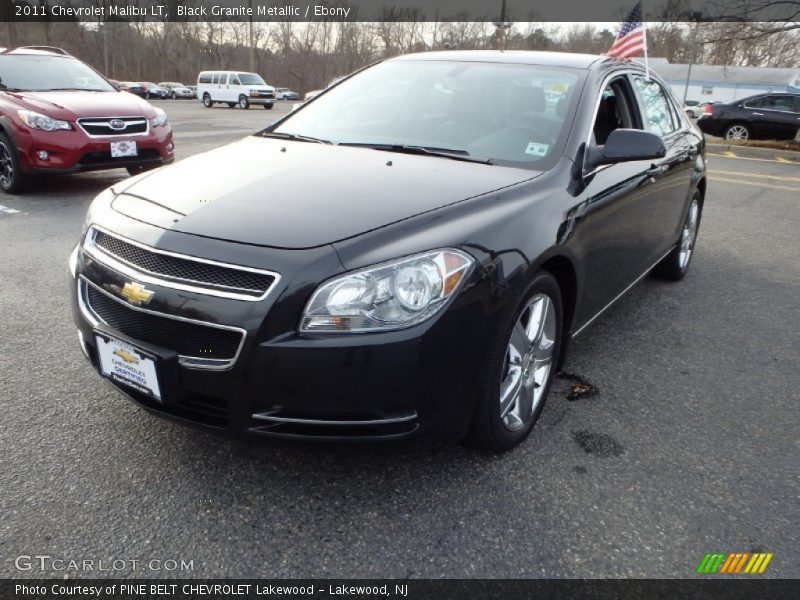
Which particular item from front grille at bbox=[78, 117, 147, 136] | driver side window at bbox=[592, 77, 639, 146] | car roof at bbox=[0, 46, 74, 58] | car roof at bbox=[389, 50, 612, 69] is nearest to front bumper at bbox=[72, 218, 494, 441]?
driver side window at bbox=[592, 77, 639, 146]

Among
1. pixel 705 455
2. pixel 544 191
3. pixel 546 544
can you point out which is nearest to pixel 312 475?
pixel 546 544

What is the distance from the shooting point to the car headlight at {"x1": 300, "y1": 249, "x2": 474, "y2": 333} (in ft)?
6.10

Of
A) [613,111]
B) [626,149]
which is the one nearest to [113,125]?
[613,111]

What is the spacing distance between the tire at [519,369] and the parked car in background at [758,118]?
53.6 ft

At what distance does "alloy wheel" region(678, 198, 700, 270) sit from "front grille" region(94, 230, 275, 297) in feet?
12.6

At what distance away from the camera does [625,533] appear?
2066mm

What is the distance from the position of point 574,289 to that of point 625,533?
3.42ft

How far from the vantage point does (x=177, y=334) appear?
195cm

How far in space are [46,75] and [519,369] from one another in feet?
25.2

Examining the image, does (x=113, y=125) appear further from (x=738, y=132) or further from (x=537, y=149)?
(x=738, y=132)

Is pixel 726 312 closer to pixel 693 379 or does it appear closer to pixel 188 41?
pixel 693 379

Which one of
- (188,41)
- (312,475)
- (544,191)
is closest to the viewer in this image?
(312,475)

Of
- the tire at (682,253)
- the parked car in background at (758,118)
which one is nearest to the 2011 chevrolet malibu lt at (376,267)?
the tire at (682,253)

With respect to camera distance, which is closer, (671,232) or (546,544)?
(546,544)
